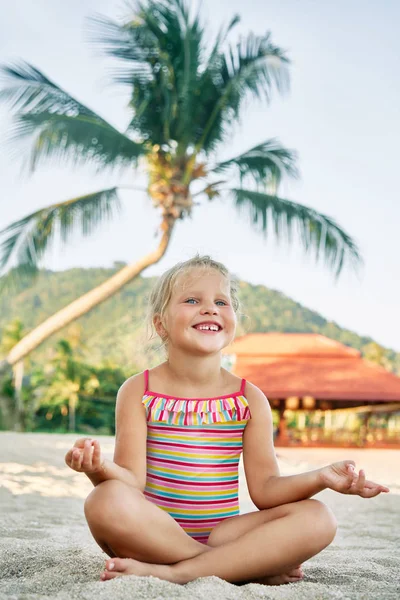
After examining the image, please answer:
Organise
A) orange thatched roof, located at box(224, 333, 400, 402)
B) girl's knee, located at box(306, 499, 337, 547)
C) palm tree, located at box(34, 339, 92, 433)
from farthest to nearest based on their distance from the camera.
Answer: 1. palm tree, located at box(34, 339, 92, 433)
2. orange thatched roof, located at box(224, 333, 400, 402)
3. girl's knee, located at box(306, 499, 337, 547)

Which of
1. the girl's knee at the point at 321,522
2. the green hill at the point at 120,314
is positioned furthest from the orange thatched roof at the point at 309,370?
the green hill at the point at 120,314

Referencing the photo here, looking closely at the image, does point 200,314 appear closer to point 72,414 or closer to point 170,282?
point 170,282

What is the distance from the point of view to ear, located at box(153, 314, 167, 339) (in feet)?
8.14

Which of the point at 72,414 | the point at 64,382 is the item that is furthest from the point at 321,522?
the point at 72,414

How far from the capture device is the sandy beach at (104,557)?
1.76 meters

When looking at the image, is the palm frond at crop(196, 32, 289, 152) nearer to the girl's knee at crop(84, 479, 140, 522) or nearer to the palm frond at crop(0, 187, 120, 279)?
the palm frond at crop(0, 187, 120, 279)

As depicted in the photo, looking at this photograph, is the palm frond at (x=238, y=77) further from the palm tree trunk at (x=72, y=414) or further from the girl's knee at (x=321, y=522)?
the palm tree trunk at (x=72, y=414)

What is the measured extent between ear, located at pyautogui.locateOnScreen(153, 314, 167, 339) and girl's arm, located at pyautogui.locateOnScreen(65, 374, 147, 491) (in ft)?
0.67

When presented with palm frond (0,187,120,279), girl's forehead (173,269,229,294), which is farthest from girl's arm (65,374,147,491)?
palm frond (0,187,120,279)

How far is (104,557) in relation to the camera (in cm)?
247

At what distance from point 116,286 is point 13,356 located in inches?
84.1

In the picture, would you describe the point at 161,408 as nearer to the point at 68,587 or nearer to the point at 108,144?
the point at 68,587

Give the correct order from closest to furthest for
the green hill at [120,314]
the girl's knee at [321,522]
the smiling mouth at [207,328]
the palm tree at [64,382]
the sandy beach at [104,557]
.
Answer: the sandy beach at [104,557], the girl's knee at [321,522], the smiling mouth at [207,328], the palm tree at [64,382], the green hill at [120,314]

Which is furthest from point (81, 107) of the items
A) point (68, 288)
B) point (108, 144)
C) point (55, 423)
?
point (68, 288)
